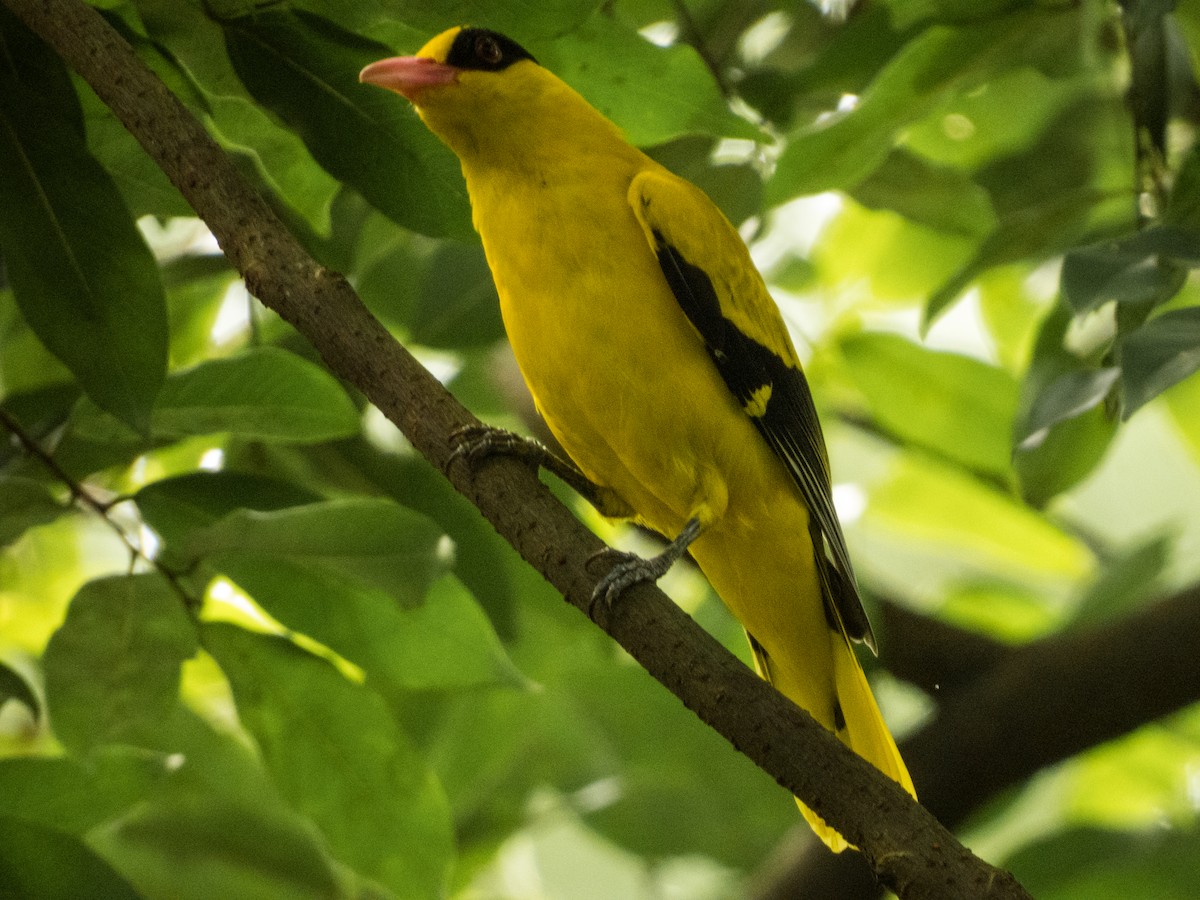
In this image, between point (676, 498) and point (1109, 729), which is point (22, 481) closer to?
point (676, 498)

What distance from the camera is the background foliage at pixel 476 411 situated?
2174mm

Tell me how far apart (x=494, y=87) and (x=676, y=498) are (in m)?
0.99

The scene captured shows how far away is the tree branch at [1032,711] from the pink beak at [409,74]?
2006 millimetres

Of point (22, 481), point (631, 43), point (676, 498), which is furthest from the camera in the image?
point (676, 498)

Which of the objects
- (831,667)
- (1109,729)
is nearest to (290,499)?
(831,667)

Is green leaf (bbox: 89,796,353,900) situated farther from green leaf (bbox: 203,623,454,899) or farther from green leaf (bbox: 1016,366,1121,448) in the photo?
green leaf (bbox: 1016,366,1121,448)

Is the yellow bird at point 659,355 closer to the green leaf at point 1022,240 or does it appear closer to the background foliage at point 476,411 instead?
the background foliage at point 476,411

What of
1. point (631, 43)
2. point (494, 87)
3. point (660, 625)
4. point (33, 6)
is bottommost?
point (660, 625)

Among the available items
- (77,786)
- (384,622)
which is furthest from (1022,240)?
(77,786)

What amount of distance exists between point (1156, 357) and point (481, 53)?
5.42 feet

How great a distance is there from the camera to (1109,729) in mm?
3361

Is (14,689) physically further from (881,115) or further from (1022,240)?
(1022,240)

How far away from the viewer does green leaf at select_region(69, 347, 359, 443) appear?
7.64 feet

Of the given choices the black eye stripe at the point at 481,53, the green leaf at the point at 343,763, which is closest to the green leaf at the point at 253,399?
the green leaf at the point at 343,763
